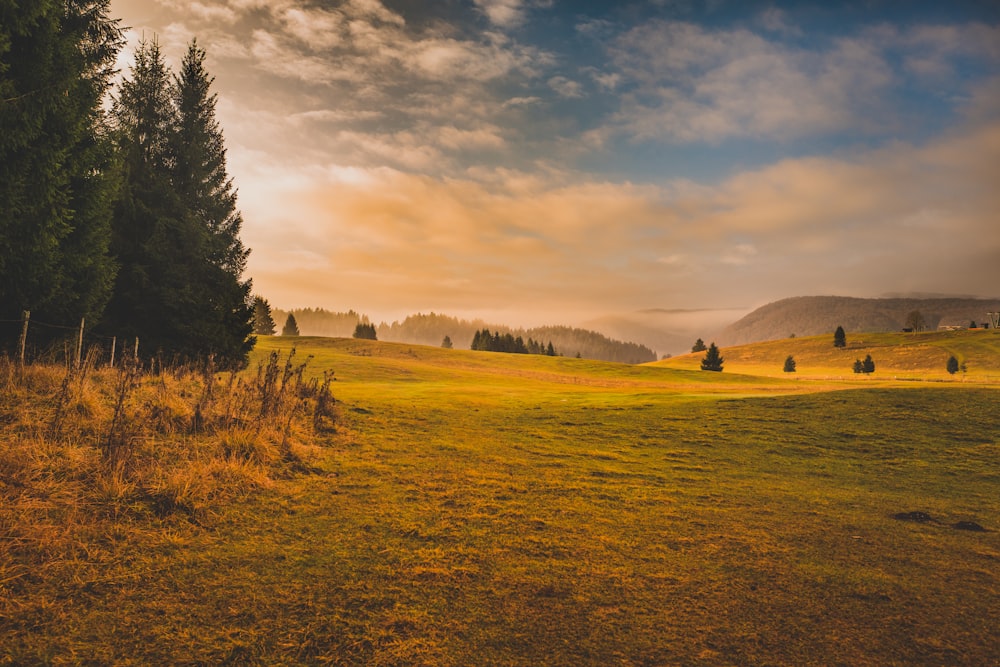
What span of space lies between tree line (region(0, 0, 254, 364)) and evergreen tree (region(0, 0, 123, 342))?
39mm

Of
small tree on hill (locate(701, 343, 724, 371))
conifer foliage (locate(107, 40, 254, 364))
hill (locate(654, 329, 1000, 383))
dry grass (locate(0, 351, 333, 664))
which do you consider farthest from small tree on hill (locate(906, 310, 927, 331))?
dry grass (locate(0, 351, 333, 664))

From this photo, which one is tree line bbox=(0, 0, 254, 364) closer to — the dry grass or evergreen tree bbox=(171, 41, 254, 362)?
evergreen tree bbox=(171, 41, 254, 362)

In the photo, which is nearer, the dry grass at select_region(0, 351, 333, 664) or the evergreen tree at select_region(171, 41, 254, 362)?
the dry grass at select_region(0, 351, 333, 664)

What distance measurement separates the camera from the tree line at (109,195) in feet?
46.1

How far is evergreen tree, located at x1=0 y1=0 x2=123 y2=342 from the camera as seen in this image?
13.4 meters

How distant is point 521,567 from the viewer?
547 centimetres

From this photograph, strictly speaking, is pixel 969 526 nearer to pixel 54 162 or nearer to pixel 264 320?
pixel 54 162

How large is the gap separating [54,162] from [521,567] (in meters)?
18.0

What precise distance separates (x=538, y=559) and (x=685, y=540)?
221 cm

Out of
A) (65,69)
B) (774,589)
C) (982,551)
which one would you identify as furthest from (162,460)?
(65,69)

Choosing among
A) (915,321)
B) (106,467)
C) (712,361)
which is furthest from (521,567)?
(915,321)

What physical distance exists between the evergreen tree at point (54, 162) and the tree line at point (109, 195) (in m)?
0.04

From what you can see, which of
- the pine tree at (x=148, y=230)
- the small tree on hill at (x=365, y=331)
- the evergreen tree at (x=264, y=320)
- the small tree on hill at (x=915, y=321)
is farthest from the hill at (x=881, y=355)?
the pine tree at (x=148, y=230)

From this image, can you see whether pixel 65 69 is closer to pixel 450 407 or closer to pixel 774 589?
pixel 450 407
